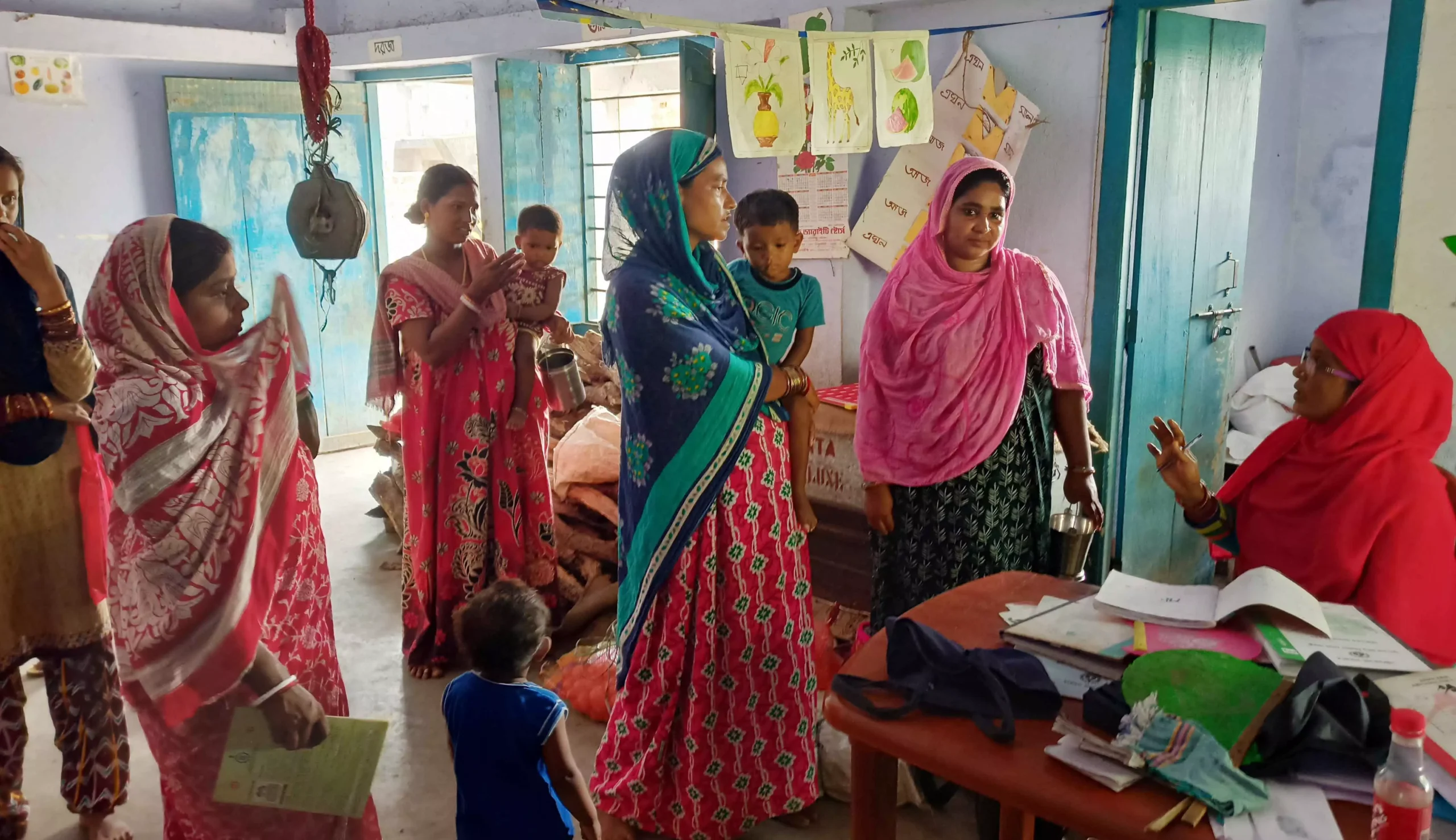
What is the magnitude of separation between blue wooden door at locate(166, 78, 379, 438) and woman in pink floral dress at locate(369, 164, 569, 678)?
2.68 m

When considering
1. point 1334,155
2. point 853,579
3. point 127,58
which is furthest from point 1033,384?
point 127,58

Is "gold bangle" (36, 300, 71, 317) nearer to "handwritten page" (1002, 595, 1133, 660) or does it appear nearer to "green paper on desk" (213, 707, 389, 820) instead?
"green paper on desk" (213, 707, 389, 820)

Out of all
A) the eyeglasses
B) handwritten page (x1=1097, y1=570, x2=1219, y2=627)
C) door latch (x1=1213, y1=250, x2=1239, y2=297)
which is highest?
door latch (x1=1213, y1=250, x2=1239, y2=297)

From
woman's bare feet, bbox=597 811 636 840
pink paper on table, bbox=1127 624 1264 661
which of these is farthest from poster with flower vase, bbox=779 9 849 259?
pink paper on table, bbox=1127 624 1264 661

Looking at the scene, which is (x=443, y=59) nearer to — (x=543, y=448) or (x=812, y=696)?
(x=543, y=448)

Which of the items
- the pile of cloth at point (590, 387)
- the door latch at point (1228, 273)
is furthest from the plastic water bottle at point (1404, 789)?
the pile of cloth at point (590, 387)

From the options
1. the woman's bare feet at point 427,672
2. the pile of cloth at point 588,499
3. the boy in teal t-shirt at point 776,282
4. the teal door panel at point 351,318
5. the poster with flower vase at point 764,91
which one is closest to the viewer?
→ the boy in teal t-shirt at point 776,282

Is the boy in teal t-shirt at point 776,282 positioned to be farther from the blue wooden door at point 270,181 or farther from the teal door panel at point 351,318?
the teal door panel at point 351,318

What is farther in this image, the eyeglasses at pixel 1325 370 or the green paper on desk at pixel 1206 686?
the eyeglasses at pixel 1325 370

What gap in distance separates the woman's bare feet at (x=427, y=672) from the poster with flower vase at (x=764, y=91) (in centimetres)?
212

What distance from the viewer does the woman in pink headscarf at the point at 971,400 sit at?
2.60 m

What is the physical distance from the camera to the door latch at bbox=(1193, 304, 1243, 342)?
427cm

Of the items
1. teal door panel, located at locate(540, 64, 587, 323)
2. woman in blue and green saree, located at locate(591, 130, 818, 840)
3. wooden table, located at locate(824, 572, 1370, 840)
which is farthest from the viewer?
teal door panel, located at locate(540, 64, 587, 323)

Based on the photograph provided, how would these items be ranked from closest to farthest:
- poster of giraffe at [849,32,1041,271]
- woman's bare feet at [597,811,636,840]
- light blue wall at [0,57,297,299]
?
woman's bare feet at [597,811,636,840], poster of giraffe at [849,32,1041,271], light blue wall at [0,57,297,299]
